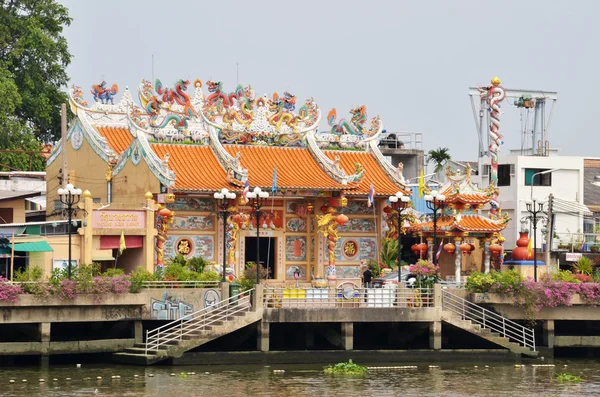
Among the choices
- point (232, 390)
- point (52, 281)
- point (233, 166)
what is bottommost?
point (232, 390)

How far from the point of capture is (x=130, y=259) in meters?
61.9

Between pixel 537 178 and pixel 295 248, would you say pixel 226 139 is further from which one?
pixel 537 178

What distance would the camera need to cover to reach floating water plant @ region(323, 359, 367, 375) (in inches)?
2092

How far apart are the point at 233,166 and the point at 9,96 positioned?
22.9 metres

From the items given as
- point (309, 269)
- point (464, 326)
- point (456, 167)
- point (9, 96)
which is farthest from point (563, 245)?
point (9, 96)

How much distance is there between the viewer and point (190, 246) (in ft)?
208

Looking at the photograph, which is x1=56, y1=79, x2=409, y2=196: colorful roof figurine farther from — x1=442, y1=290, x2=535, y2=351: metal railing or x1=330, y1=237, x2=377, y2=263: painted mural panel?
x1=442, y1=290, x2=535, y2=351: metal railing

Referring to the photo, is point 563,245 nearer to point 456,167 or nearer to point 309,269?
point 456,167

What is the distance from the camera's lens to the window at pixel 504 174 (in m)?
80.6

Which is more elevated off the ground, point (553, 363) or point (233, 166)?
point (233, 166)

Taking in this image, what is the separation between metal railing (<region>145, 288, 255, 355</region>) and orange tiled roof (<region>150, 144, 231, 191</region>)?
282 inches

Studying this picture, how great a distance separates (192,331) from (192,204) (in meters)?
10.2

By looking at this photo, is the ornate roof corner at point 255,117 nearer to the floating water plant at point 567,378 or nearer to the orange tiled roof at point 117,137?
the orange tiled roof at point 117,137

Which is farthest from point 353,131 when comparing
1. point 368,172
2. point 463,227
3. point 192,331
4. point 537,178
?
point 192,331
